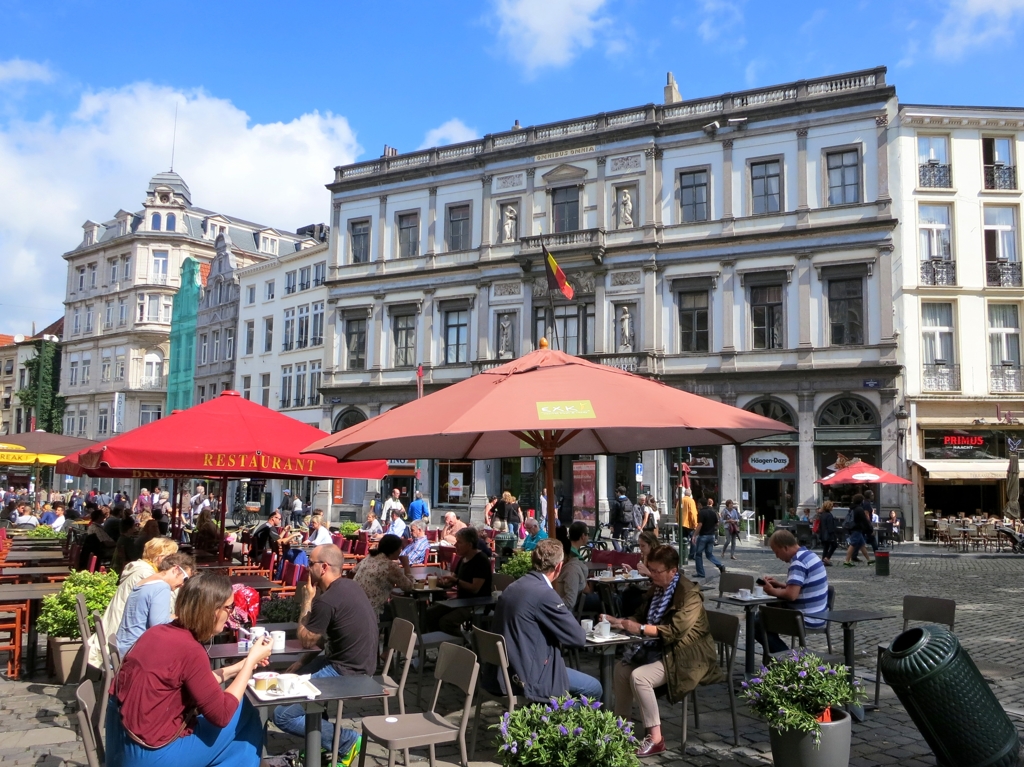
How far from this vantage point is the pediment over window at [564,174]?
33.4 meters

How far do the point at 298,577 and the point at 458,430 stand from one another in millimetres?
6061

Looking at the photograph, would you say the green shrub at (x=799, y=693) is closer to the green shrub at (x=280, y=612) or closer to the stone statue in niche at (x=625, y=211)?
the green shrub at (x=280, y=612)

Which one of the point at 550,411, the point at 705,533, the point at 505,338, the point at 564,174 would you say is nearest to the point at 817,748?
the point at 550,411

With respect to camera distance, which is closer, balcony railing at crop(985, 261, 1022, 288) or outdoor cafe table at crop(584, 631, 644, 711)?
outdoor cafe table at crop(584, 631, 644, 711)

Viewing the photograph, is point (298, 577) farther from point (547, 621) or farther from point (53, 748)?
point (547, 621)

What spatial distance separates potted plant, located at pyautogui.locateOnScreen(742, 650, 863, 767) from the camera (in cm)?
506

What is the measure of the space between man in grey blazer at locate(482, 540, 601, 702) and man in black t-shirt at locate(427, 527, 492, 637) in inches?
120

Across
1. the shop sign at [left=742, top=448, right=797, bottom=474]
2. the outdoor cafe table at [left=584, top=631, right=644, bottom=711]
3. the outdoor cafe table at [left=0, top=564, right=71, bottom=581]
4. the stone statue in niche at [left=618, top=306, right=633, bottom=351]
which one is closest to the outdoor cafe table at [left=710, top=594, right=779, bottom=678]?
the outdoor cafe table at [left=584, top=631, right=644, bottom=711]

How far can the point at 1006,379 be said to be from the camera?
91.7ft

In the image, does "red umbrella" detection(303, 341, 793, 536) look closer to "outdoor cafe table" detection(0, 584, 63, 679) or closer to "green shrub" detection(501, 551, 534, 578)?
"green shrub" detection(501, 551, 534, 578)

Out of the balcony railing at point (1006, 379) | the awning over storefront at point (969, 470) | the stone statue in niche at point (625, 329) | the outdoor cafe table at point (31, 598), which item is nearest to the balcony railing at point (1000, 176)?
the balcony railing at point (1006, 379)

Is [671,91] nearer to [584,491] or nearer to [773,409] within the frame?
[773,409]

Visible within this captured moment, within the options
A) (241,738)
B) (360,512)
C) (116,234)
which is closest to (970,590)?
(241,738)

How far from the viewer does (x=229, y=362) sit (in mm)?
48219
